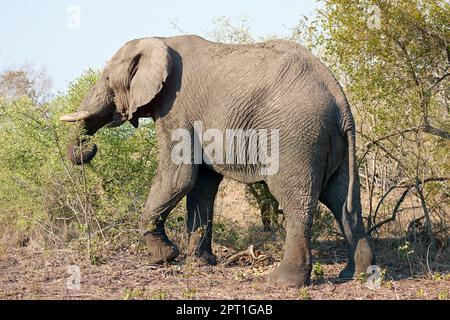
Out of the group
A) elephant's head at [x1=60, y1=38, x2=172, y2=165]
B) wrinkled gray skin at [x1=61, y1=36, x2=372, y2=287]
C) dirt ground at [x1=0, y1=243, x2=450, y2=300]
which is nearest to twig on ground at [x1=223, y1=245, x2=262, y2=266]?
dirt ground at [x1=0, y1=243, x2=450, y2=300]

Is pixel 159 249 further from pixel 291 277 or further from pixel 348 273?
pixel 348 273

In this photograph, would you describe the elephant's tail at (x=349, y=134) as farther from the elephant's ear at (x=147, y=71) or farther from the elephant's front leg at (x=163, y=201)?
the elephant's ear at (x=147, y=71)

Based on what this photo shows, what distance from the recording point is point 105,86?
991 cm

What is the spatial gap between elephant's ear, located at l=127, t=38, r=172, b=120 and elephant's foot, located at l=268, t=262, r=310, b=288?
2.35 meters

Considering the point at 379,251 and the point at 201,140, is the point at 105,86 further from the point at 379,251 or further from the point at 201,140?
the point at 379,251

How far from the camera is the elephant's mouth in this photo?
9.55 meters

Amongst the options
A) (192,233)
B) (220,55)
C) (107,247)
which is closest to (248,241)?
(192,233)

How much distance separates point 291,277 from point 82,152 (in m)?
2.88

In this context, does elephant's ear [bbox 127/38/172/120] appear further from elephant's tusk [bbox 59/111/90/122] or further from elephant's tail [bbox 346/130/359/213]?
elephant's tail [bbox 346/130/359/213]

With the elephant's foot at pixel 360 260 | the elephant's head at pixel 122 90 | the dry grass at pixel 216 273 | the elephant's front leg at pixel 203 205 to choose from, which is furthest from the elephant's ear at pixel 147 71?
the elephant's foot at pixel 360 260

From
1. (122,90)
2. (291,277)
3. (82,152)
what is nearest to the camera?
(291,277)

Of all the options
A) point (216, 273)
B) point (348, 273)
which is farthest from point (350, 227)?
point (216, 273)

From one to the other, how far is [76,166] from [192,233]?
5.28 feet

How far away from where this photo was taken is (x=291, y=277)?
26.7 ft
